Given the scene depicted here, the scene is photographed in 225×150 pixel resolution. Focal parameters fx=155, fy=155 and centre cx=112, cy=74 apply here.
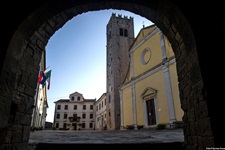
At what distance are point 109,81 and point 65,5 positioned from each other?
75.1 feet

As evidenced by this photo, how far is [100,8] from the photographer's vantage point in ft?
11.1

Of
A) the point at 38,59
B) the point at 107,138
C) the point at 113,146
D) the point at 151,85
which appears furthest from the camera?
the point at 151,85

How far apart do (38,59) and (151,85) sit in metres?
11.6

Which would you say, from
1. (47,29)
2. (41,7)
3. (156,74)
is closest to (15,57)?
(41,7)

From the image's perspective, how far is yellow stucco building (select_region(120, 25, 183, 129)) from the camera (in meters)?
11.4

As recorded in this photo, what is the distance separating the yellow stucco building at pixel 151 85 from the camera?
1141 centimetres

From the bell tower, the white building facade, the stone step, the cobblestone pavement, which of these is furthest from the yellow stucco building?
the white building facade

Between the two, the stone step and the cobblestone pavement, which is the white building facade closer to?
the cobblestone pavement

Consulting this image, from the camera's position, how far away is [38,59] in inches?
128

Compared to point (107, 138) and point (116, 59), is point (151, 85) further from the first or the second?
point (116, 59)

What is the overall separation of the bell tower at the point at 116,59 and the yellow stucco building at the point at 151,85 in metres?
4.90

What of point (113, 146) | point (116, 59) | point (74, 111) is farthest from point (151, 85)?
point (74, 111)

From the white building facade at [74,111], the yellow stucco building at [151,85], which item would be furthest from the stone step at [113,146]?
the white building facade at [74,111]

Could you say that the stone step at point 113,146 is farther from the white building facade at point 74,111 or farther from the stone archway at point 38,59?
the white building facade at point 74,111
